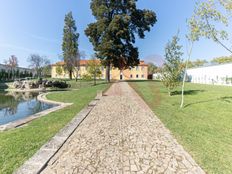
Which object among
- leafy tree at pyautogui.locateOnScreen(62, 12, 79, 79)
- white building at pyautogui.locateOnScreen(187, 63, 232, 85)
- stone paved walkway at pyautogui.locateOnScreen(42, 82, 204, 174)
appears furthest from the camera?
leafy tree at pyautogui.locateOnScreen(62, 12, 79, 79)

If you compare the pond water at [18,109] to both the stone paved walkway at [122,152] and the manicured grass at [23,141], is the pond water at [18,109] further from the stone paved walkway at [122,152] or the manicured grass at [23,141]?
the stone paved walkway at [122,152]

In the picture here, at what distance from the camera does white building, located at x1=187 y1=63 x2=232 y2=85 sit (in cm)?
3136

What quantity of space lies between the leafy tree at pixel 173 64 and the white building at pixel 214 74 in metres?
22.5

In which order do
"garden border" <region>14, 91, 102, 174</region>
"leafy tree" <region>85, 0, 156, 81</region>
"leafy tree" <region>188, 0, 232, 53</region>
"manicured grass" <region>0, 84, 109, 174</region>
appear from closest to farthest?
"garden border" <region>14, 91, 102, 174</region>
"manicured grass" <region>0, 84, 109, 174</region>
"leafy tree" <region>188, 0, 232, 53</region>
"leafy tree" <region>85, 0, 156, 81</region>

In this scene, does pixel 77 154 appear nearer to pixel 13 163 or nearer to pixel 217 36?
pixel 13 163

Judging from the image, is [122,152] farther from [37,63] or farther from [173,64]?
[37,63]

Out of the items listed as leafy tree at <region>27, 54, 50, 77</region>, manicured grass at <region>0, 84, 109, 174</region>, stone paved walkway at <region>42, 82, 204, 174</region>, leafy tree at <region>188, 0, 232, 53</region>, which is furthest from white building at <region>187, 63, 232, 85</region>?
leafy tree at <region>27, 54, 50, 77</region>

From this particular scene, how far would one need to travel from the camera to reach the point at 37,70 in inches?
2392

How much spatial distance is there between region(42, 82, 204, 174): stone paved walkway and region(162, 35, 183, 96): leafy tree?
7.96 meters

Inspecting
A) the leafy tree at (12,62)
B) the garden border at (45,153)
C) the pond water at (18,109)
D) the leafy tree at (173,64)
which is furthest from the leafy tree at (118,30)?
the leafy tree at (12,62)

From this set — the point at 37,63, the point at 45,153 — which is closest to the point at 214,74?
the point at 45,153

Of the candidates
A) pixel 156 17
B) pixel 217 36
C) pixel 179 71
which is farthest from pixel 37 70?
pixel 217 36

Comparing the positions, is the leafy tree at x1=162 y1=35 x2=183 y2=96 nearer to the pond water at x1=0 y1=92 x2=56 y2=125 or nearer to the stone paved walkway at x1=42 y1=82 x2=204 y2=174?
the stone paved walkway at x1=42 y1=82 x2=204 y2=174

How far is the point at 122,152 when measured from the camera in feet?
12.2
